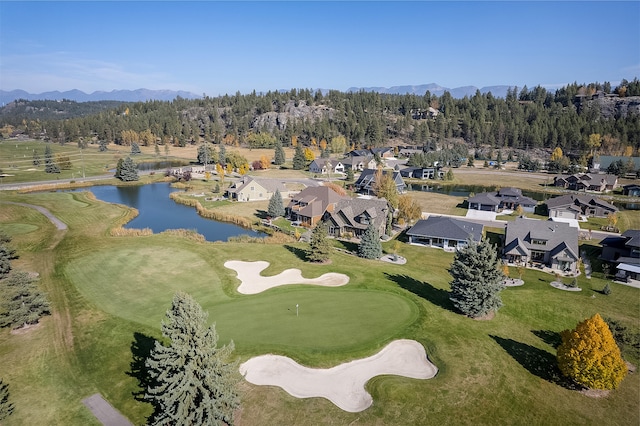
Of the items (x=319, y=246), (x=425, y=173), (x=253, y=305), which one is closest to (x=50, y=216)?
(x=319, y=246)

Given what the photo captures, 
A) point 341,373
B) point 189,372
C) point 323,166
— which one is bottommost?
point 341,373

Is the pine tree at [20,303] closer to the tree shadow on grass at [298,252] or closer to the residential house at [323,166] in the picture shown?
the tree shadow on grass at [298,252]

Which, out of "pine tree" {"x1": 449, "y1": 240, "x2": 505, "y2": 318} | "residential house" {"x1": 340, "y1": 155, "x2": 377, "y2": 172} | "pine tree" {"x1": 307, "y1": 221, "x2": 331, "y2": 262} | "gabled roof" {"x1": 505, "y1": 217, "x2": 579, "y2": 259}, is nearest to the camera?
"pine tree" {"x1": 449, "y1": 240, "x2": 505, "y2": 318}

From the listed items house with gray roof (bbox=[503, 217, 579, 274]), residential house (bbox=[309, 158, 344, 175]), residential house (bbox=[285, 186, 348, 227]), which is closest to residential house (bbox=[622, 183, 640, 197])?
house with gray roof (bbox=[503, 217, 579, 274])

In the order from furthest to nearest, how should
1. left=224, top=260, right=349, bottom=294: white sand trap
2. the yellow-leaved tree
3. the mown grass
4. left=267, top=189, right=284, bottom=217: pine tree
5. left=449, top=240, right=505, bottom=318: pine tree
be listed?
1. left=267, top=189, right=284, bottom=217: pine tree
2. left=224, top=260, right=349, bottom=294: white sand trap
3. left=449, top=240, right=505, bottom=318: pine tree
4. the yellow-leaved tree
5. the mown grass

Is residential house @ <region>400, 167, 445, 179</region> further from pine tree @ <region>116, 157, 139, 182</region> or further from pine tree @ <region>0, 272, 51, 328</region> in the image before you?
pine tree @ <region>0, 272, 51, 328</region>

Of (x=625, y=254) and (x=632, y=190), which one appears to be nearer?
(x=625, y=254)

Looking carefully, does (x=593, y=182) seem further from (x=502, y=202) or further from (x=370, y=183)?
(x=370, y=183)

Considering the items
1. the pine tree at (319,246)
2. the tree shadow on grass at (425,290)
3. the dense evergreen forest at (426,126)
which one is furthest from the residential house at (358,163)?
the tree shadow on grass at (425,290)
